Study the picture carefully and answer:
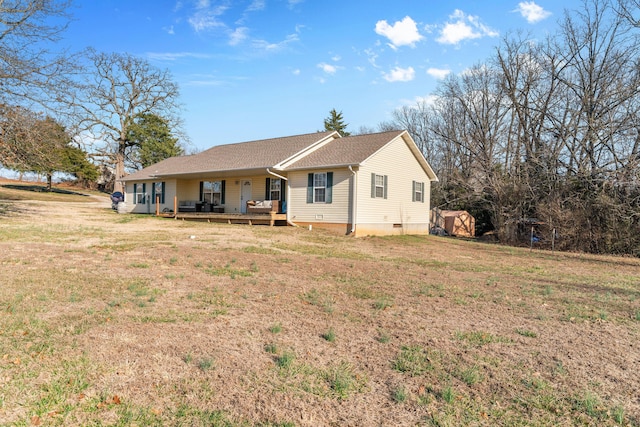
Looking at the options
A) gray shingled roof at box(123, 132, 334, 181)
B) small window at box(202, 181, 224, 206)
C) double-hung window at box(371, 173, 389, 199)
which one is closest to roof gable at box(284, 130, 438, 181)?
gray shingled roof at box(123, 132, 334, 181)

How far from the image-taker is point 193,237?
1265cm

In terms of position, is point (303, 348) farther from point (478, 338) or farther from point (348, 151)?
point (348, 151)

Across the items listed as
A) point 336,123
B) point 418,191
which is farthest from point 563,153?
point 336,123

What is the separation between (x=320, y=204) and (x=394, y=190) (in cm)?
385

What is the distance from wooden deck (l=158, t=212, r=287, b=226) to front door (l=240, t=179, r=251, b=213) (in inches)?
43.0

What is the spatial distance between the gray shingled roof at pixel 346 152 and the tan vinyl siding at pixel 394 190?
344 mm

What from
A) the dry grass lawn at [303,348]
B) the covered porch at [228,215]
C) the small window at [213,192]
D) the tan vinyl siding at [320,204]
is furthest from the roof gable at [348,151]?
the dry grass lawn at [303,348]

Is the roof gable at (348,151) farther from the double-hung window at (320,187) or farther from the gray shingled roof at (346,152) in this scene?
the double-hung window at (320,187)

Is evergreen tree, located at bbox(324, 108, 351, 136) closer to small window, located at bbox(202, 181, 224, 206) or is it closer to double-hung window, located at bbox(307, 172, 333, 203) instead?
small window, located at bbox(202, 181, 224, 206)

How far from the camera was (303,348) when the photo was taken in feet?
12.7

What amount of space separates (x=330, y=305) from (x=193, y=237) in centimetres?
836

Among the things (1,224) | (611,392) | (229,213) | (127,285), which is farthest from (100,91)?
(611,392)

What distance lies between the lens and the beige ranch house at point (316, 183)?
54.2ft

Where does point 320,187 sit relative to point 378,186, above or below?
below
